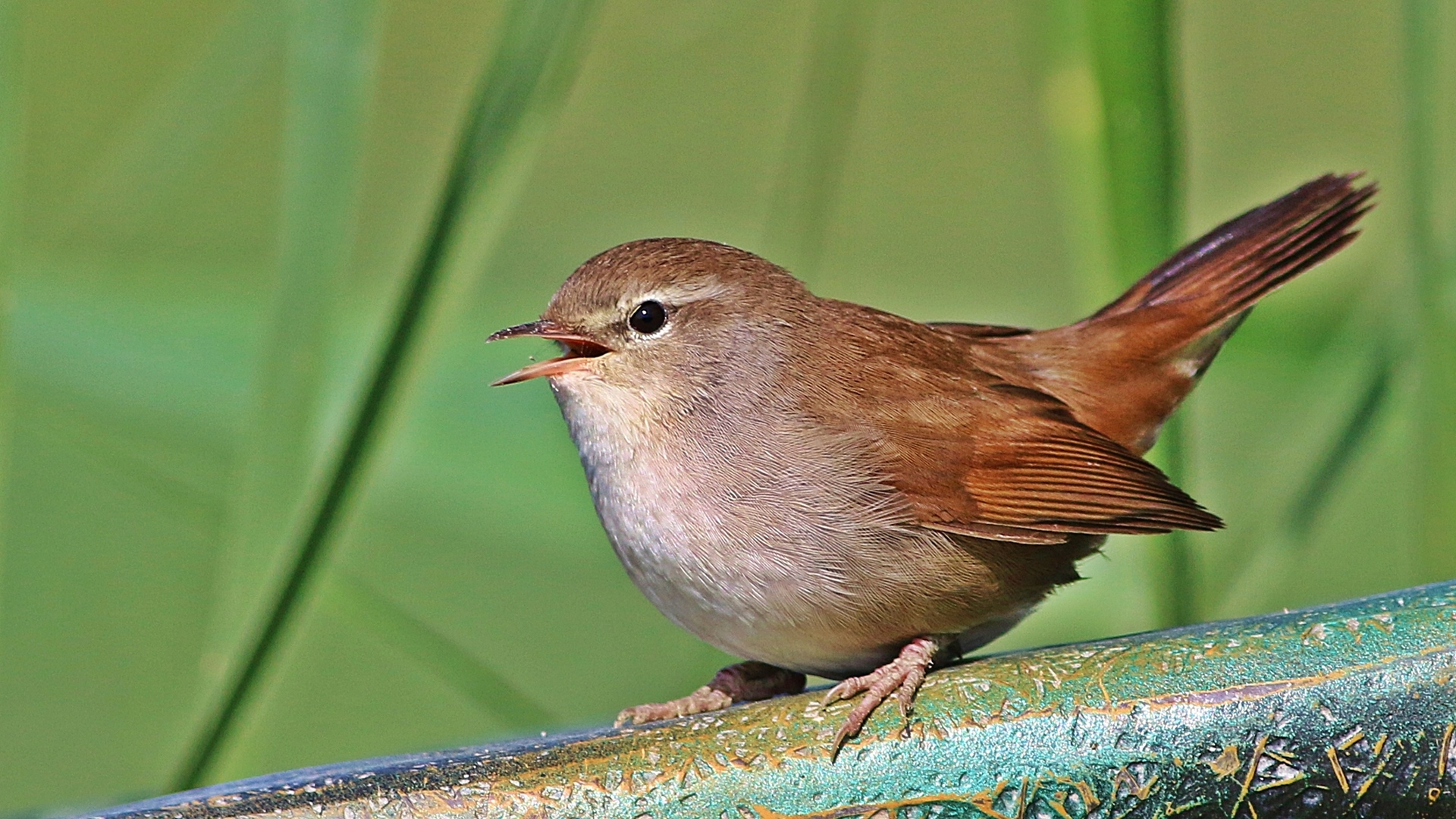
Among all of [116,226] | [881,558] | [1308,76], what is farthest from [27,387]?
[1308,76]

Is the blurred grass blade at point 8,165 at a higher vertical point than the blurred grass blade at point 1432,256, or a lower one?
higher

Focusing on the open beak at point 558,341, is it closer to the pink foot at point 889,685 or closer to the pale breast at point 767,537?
the pale breast at point 767,537

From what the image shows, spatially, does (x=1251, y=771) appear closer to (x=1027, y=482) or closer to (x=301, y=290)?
(x=1027, y=482)

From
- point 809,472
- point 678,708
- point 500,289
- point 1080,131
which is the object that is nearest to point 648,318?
point 809,472

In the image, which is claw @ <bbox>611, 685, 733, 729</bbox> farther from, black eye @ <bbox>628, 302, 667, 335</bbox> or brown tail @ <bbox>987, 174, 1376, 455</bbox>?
brown tail @ <bbox>987, 174, 1376, 455</bbox>

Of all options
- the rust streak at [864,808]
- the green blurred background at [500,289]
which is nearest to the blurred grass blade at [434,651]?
the green blurred background at [500,289]

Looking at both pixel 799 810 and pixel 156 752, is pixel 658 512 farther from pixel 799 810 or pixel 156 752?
pixel 156 752
